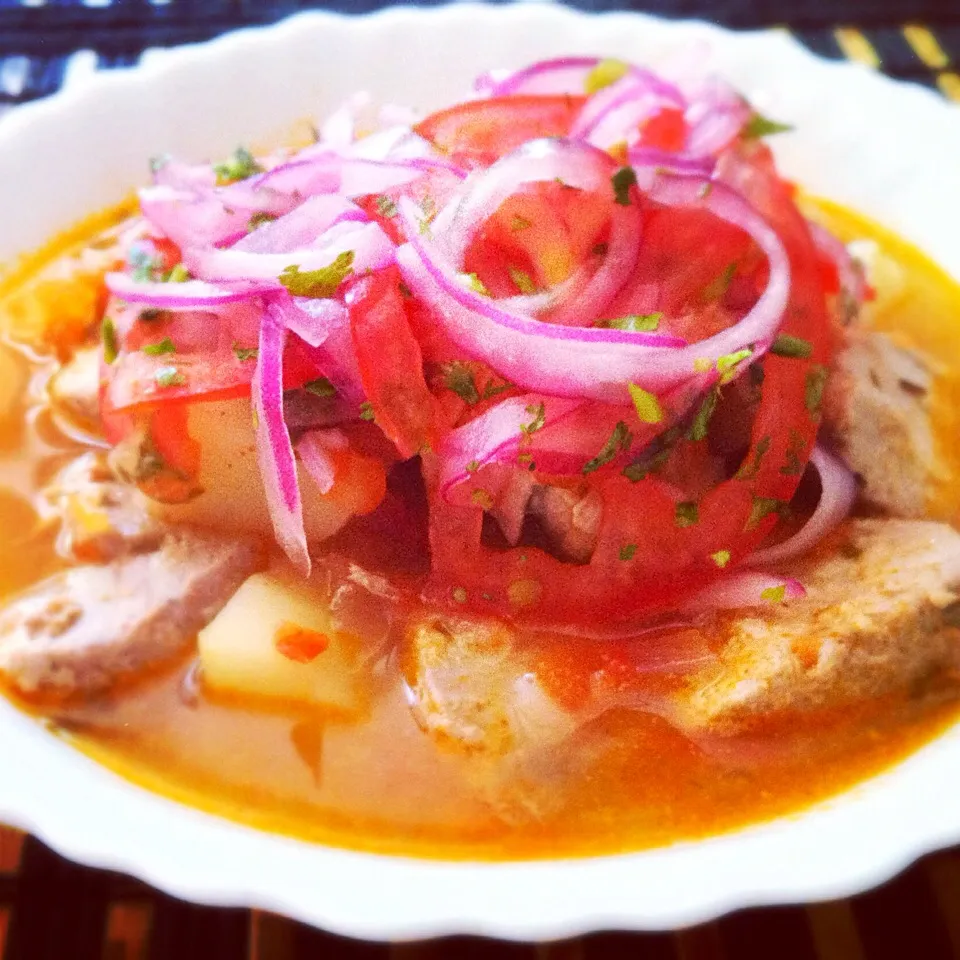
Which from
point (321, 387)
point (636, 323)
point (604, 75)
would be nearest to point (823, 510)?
point (636, 323)

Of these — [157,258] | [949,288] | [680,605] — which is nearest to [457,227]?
[157,258]

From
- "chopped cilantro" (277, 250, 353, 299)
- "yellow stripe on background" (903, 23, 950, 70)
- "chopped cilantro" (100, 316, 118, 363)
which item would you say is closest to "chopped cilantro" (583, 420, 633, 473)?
"chopped cilantro" (277, 250, 353, 299)

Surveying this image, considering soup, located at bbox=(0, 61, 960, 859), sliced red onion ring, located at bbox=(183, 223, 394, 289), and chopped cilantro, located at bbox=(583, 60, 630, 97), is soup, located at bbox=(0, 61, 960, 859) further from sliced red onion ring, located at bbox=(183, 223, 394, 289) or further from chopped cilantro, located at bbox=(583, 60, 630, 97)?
chopped cilantro, located at bbox=(583, 60, 630, 97)

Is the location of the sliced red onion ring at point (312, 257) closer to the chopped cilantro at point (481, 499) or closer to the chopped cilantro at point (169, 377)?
the chopped cilantro at point (169, 377)

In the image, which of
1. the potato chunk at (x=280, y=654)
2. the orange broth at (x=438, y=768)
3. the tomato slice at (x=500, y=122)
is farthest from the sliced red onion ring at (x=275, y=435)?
the tomato slice at (x=500, y=122)

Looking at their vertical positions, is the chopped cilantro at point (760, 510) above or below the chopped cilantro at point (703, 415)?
below

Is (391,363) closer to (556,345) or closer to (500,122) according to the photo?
(556,345)
